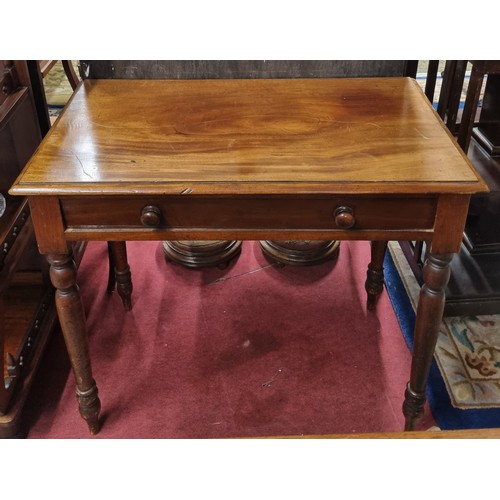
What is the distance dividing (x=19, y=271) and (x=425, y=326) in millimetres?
1299

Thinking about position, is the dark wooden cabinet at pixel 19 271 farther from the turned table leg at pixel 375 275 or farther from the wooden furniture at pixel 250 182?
the turned table leg at pixel 375 275

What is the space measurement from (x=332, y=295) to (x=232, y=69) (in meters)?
0.87

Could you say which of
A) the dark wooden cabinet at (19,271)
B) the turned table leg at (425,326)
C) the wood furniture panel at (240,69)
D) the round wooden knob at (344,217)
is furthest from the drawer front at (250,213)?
the wood furniture panel at (240,69)

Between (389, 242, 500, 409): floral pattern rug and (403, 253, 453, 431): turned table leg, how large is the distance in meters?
0.23

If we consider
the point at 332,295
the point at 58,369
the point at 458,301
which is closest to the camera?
the point at 58,369

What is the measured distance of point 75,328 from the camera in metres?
1.54

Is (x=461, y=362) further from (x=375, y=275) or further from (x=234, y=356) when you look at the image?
(x=234, y=356)

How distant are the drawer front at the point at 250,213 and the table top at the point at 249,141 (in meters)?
0.05

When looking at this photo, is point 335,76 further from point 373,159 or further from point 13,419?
point 13,419

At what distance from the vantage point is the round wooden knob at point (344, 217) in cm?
132

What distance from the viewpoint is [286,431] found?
176cm

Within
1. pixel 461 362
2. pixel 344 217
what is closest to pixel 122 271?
pixel 344 217

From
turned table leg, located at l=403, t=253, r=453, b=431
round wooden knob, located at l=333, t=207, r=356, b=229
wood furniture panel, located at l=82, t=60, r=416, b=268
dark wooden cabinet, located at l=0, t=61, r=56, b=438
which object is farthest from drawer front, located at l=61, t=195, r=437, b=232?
wood furniture panel, located at l=82, t=60, r=416, b=268

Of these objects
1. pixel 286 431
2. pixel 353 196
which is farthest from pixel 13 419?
pixel 353 196
